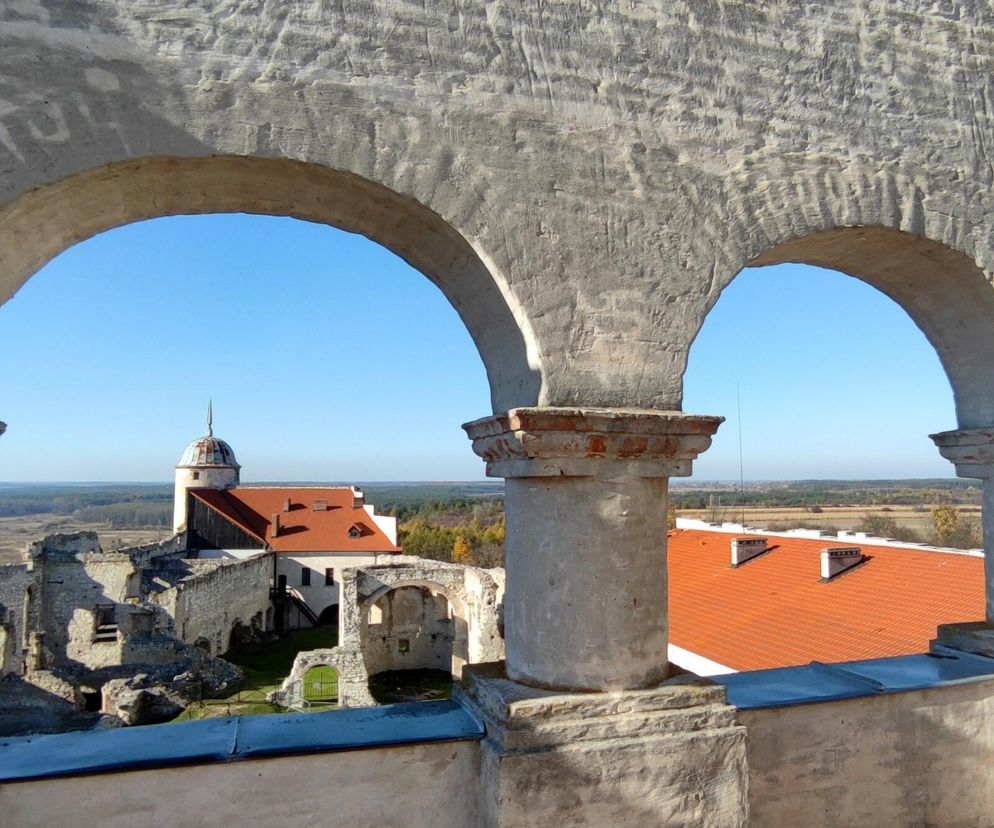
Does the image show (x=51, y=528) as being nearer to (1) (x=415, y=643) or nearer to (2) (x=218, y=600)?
(2) (x=218, y=600)

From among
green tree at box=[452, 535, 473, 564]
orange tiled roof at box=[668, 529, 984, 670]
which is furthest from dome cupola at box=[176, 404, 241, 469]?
orange tiled roof at box=[668, 529, 984, 670]

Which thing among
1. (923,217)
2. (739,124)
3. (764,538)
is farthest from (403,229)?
(764,538)

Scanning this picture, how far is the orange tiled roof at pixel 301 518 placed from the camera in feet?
114

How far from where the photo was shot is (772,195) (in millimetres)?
3434

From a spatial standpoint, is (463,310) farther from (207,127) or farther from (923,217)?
(923,217)

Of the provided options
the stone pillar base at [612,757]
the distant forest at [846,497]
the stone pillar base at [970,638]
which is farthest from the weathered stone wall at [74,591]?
the distant forest at [846,497]

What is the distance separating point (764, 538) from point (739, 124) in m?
17.9

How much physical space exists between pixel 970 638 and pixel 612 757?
2.51 metres

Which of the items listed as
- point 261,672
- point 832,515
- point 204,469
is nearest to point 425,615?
point 261,672

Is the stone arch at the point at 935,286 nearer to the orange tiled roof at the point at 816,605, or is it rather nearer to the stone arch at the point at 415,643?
the orange tiled roof at the point at 816,605

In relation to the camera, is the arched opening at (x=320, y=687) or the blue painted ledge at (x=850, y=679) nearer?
the blue painted ledge at (x=850, y=679)

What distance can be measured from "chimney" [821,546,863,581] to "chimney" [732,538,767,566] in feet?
8.72

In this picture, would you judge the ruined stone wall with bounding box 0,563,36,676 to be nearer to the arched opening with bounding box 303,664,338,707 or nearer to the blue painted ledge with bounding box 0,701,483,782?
the arched opening with bounding box 303,664,338,707

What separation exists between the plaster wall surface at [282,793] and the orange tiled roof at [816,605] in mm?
10853
